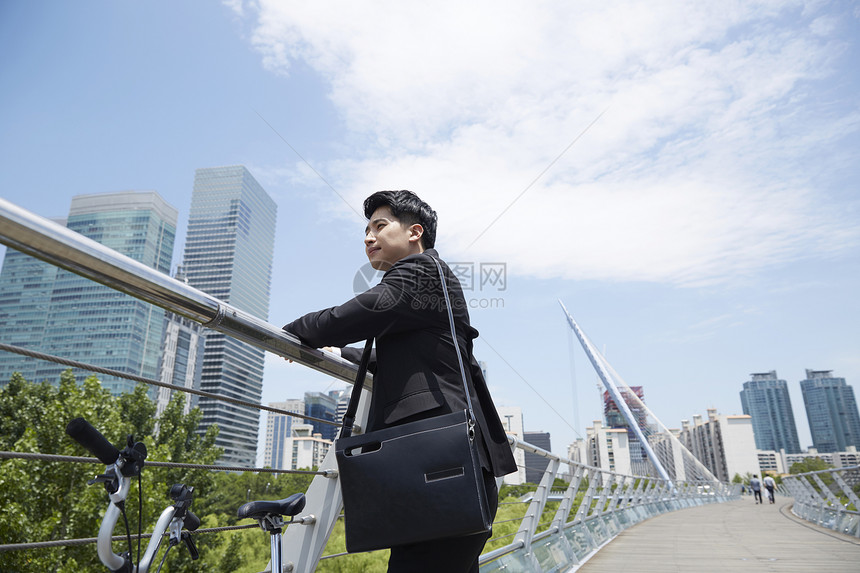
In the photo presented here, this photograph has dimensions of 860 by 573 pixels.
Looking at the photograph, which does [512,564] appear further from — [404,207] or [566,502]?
[404,207]

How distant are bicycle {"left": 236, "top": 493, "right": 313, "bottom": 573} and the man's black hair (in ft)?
2.54

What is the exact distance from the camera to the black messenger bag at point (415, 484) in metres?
0.98

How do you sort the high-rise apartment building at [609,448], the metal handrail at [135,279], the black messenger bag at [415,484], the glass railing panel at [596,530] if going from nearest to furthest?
the metal handrail at [135,279] < the black messenger bag at [415,484] < the glass railing panel at [596,530] < the high-rise apartment building at [609,448]

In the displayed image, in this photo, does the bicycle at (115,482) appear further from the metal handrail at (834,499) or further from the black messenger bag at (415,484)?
the metal handrail at (834,499)

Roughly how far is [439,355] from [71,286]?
126 m

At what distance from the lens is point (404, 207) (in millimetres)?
1499

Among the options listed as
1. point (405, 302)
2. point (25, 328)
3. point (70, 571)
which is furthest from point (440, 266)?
point (25, 328)

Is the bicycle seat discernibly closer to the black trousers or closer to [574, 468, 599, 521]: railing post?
the black trousers

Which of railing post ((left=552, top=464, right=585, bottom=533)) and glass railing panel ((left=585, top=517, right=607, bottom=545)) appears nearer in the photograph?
railing post ((left=552, top=464, right=585, bottom=533))

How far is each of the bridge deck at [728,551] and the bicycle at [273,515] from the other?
147 inches

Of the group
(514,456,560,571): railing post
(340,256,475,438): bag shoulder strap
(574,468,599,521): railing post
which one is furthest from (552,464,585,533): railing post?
(340,256,475,438): bag shoulder strap

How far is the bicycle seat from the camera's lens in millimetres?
1014

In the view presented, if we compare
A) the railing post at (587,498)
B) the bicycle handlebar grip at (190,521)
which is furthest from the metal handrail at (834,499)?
the bicycle handlebar grip at (190,521)

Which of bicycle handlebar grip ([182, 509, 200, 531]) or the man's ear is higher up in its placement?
the man's ear
